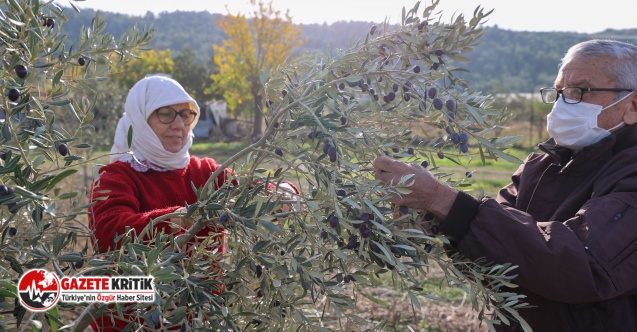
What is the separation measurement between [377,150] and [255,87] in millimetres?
25781

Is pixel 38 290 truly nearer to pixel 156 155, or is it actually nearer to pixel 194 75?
pixel 156 155

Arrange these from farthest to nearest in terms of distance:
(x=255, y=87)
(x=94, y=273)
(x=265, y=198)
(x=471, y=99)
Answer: (x=255, y=87) → (x=471, y=99) → (x=265, y=198) → (x=94, y=273)

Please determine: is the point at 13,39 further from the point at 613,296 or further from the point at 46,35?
the point at 613,296

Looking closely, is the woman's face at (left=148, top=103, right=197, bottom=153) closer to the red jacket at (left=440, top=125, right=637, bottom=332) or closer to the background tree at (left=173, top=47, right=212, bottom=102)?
the red jacket at (left=440, top=125, right=637, bottom=332)

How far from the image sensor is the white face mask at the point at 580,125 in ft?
6.72

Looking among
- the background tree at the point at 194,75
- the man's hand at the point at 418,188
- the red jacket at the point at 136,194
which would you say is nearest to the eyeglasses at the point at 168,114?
the red jacket at the point at 136,194

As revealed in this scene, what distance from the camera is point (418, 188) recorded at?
1.71 m

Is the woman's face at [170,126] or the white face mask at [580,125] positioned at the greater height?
the white face mask at [580,125]

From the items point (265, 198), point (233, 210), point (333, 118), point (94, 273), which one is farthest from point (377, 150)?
point (94, 273)

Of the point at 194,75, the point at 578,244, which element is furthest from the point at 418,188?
the point at 194,75

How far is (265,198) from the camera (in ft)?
5.03

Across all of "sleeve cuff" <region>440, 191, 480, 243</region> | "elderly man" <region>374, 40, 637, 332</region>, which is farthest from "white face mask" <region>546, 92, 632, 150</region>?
"sleeve cuff" <region>440, 191, 480, 243</region>

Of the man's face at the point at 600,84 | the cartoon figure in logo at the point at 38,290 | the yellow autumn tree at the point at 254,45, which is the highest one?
the man's face at the point at 600,84

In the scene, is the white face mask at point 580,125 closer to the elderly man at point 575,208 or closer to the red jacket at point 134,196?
the elderly man at point 575,208
